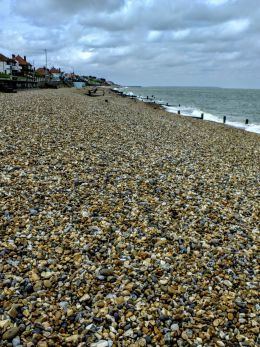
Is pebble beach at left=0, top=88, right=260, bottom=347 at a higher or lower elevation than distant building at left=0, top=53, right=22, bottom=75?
lower

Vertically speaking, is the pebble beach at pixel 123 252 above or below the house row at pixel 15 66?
below

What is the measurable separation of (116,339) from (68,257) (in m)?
2.23

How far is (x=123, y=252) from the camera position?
22.2 ft

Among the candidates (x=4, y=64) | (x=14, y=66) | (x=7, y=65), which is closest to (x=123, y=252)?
(x=4, y=64)

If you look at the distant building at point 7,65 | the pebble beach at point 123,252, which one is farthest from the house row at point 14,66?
the pebble beach at point 123,252

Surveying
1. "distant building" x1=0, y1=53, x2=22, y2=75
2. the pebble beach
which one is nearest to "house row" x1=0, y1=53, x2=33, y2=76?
"distant building" x1=0, y1=53, x2=22, y2=75

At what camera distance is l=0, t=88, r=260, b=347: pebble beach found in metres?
4.89

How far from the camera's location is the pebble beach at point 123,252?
489cm

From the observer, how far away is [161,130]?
78.7ft

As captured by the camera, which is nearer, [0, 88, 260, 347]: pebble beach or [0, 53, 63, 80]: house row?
[0, 88, 260, 347]: pebble beach

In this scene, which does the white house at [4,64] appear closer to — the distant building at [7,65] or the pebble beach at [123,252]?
the distant building at [7,65]

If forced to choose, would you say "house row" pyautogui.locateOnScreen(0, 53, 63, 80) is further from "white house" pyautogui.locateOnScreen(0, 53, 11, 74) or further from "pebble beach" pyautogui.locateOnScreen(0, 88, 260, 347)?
"pebble beach" pyautogui.locateOnScreen(0, 88, 260, 347)

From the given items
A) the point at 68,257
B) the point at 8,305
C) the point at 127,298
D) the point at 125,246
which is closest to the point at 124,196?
the point at 125,246

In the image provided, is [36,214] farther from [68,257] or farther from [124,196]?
[124,196]
